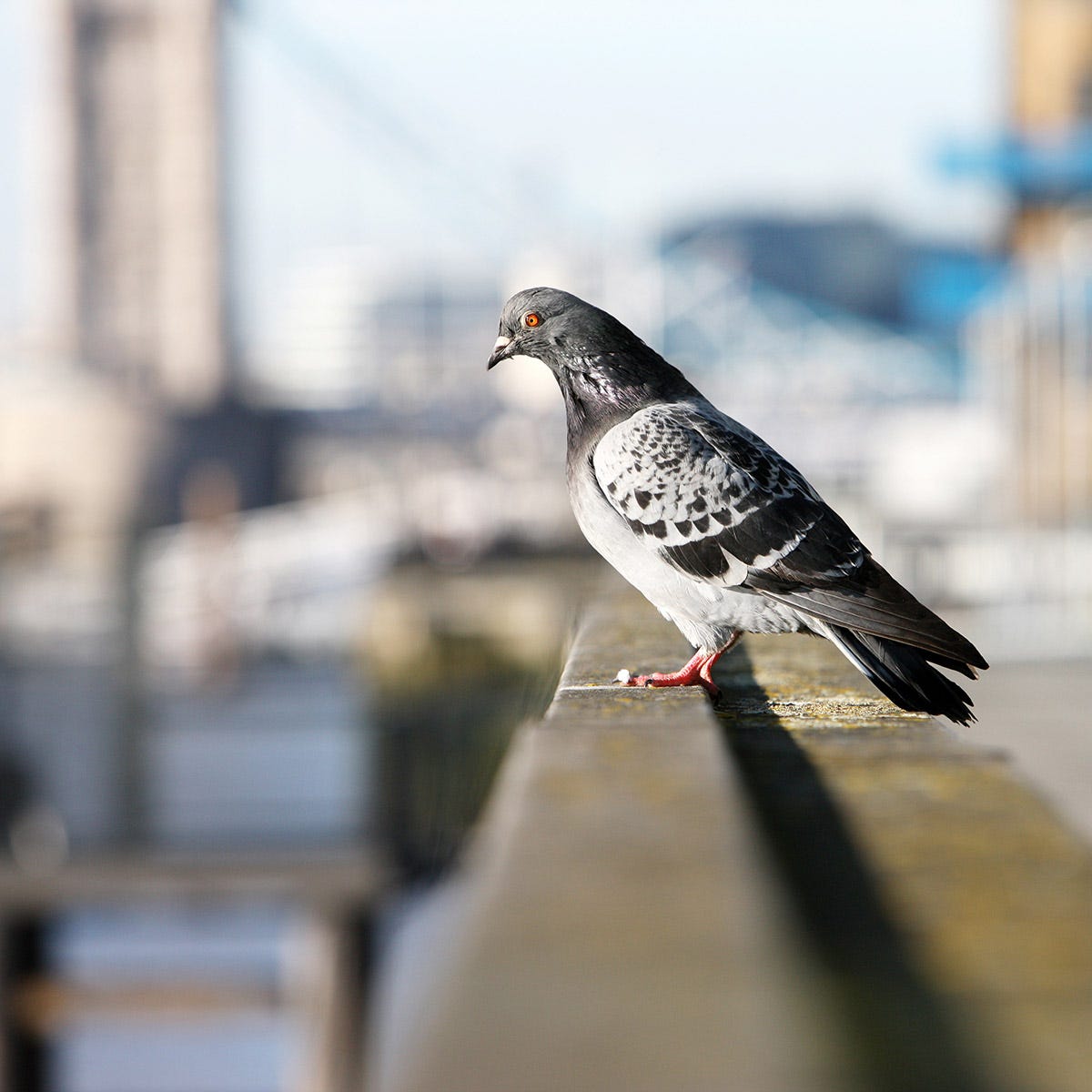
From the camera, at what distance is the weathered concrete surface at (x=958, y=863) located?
1370 millimetres

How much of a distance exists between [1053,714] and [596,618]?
8.91m

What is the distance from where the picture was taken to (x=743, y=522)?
127 inches

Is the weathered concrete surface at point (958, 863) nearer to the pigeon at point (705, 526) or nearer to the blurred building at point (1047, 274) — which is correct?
the pigeon at point (705, 526)

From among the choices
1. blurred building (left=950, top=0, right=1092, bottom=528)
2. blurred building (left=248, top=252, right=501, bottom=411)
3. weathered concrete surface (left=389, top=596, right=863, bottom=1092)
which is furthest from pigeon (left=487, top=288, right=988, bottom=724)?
blurred building (left=248, top=252, right=501, bottom=411)

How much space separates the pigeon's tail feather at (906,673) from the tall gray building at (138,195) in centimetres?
7548

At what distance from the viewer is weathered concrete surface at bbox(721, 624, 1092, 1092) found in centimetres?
137

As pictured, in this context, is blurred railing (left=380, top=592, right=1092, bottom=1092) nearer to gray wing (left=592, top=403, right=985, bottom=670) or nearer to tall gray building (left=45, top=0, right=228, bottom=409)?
gray wing (left=592, top=403, right=985, bottom=670)

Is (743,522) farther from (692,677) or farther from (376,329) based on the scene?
(376,329)

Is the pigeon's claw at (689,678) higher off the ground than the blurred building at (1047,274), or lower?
lower

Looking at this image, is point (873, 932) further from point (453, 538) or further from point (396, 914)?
point (453, 538)

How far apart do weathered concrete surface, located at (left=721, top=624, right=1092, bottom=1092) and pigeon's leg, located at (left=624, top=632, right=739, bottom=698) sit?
56 mm

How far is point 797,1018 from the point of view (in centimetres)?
119

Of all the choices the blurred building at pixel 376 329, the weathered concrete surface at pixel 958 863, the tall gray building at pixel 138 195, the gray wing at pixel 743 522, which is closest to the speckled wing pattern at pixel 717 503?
the gray wing at pixel 743 522

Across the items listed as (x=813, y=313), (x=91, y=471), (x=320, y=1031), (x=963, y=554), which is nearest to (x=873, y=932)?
(x=320, y=1031)
